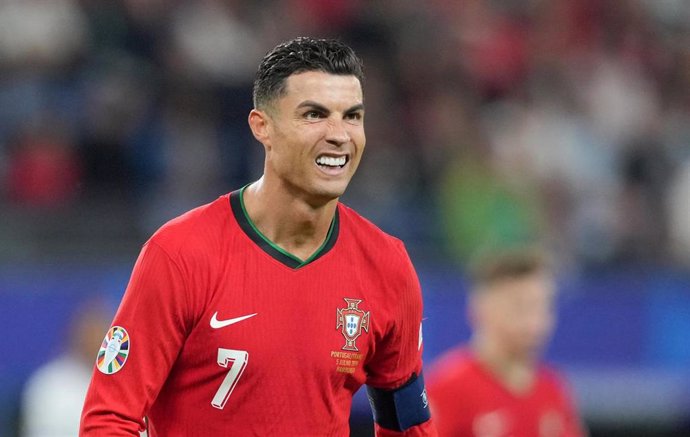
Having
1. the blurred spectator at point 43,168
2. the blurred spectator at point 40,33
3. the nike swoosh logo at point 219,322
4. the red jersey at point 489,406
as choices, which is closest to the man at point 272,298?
the nike swoosh logo at point 219,322

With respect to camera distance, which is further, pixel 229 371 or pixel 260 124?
pixel 260 124

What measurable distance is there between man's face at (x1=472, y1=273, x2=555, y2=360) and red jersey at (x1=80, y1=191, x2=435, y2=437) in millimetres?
2042

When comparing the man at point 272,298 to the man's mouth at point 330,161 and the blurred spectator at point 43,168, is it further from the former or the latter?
the blurred spectator at point 43,168

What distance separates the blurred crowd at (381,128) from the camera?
10070 millimetres

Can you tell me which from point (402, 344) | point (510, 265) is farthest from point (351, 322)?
point (510, 265)

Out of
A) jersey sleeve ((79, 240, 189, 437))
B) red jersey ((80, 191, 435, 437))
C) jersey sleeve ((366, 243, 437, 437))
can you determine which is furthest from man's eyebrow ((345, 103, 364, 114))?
jersey sleeve ((79, 240, 189, 437))

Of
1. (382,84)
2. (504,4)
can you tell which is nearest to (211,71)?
(382,84)

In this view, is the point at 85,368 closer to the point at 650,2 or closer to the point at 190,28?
the point at 190,28

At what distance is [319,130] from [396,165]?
6753 millimetres

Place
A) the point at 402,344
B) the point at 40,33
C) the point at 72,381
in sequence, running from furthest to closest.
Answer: the point at 40,33
the point at 72,381
the point at 402,344

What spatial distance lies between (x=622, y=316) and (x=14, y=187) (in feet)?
14.9

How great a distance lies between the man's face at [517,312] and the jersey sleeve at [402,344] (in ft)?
6.24

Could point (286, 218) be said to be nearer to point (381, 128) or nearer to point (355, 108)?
point (355, 108)

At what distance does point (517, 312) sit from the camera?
6.29 metres
